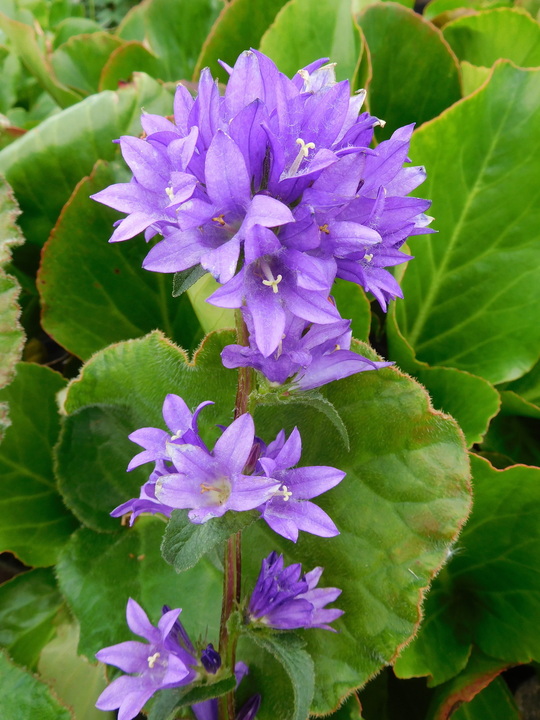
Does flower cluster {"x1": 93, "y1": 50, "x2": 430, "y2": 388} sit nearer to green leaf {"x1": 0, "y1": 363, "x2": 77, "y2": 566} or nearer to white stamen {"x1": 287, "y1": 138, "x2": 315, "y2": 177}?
white stamen {"x1": 287, "y1": 138, "x2": 315, "y2": 177}

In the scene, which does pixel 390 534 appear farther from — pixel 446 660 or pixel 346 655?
pixel 446 660

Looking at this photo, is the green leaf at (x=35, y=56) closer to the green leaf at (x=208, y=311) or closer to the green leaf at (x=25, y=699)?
the green leaf at (x=208, y=311)

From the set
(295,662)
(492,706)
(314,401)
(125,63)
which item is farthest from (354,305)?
(125,63)

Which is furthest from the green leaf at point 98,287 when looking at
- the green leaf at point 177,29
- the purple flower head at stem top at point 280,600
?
the green leaf at point 177,29

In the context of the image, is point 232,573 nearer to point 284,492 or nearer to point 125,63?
point 284,492

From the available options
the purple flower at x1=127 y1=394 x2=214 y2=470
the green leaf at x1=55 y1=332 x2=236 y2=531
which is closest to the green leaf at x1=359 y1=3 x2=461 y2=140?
the green leaf at x1=55 y1=332 x2=236 y2=531

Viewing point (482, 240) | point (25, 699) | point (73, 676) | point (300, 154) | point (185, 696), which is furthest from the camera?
point (482, 240)

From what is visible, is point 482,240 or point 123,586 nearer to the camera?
point 123,586
